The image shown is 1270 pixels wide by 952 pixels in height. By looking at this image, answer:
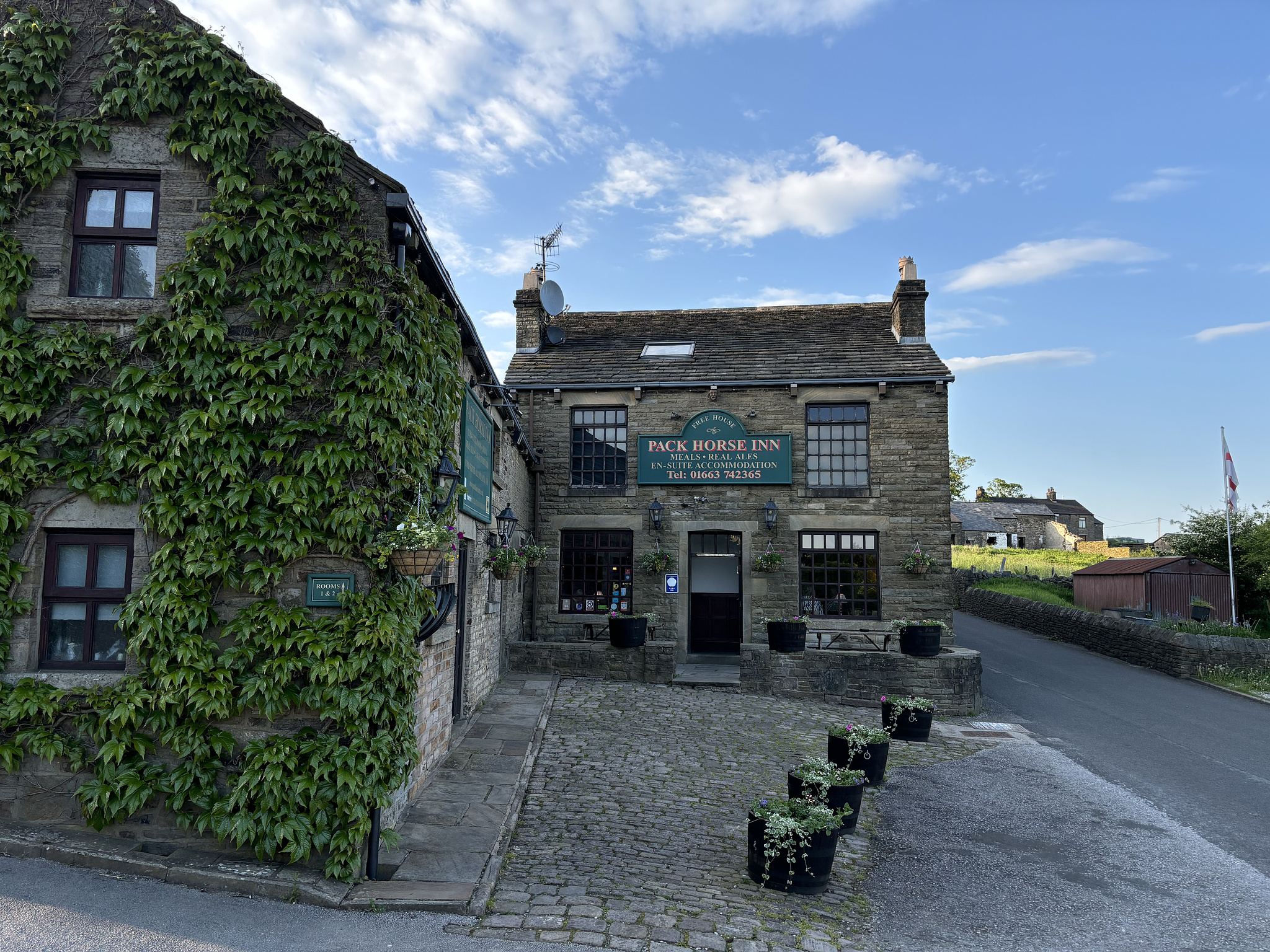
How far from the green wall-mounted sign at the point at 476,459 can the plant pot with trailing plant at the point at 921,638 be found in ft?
26.9

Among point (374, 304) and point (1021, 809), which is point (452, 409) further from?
point (1021, 809)

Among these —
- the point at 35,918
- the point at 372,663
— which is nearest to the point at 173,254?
the point at 372,663

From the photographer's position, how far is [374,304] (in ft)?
20.6

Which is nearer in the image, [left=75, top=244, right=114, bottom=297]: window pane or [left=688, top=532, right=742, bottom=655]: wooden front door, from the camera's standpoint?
[left=75, top=244, right=114, bottom=297]: window pane

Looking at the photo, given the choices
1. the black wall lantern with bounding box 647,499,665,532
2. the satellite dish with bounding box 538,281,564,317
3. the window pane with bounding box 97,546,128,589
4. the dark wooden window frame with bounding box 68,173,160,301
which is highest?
the satellite dish with bounding box 538,281,564,317

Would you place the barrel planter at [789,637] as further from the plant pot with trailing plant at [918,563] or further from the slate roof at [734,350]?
the slate roof at [734,350]

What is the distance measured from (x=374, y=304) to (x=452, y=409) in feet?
4.58

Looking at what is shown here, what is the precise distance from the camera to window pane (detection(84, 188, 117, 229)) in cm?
662

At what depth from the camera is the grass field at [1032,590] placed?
27.9 meters

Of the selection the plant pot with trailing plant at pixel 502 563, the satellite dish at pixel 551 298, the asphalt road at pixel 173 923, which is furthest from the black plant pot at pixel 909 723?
the satellite dish at pixel 551 298

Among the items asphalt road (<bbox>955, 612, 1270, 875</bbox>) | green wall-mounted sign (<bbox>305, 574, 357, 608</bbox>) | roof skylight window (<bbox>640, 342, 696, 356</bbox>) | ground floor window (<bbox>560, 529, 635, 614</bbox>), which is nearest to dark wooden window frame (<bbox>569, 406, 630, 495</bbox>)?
ground floor window (<bbox>560, 529, 635, 614</bbox>)

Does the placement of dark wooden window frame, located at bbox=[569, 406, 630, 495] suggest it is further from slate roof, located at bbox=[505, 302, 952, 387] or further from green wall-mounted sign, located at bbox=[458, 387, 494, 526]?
green wall-mounted sign, located at bbox=[458, 387, 494, 526]

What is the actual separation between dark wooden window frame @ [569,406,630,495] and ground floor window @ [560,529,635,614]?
42.2 inches

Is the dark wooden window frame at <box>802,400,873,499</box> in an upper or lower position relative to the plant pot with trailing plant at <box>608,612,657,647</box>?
upper
